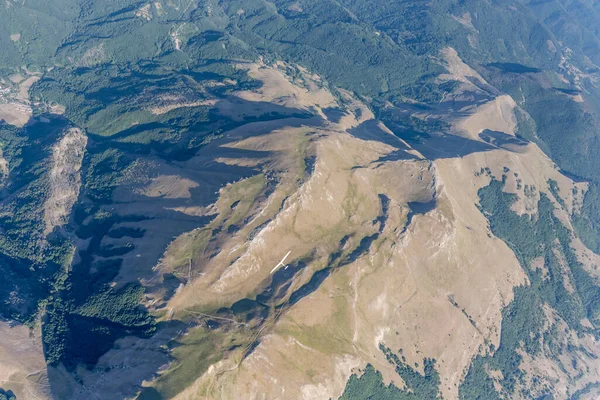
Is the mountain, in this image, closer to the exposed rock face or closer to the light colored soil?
the light colored soil

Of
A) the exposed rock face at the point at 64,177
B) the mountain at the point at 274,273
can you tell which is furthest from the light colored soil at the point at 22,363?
the exposed rock face at the point at 64,177

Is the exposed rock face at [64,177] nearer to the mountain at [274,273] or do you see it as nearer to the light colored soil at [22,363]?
the mountain at [274,273]

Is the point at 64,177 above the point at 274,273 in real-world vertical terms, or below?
above

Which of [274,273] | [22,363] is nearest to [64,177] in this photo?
[22,363]

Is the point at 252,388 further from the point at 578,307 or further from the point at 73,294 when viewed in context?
the point at 578,307

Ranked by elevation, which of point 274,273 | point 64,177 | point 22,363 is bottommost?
point 274,273

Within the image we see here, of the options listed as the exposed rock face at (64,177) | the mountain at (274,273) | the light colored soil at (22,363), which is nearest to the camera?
the light colored soil at (22,363)

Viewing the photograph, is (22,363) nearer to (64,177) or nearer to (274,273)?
(274,273)

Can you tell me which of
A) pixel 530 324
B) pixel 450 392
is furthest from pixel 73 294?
pixel 530 324

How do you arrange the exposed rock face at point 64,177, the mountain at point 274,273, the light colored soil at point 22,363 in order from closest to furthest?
the light colored soil at point 22,363
the mountain at point 274,273
the exposed rock face at point 64,177
